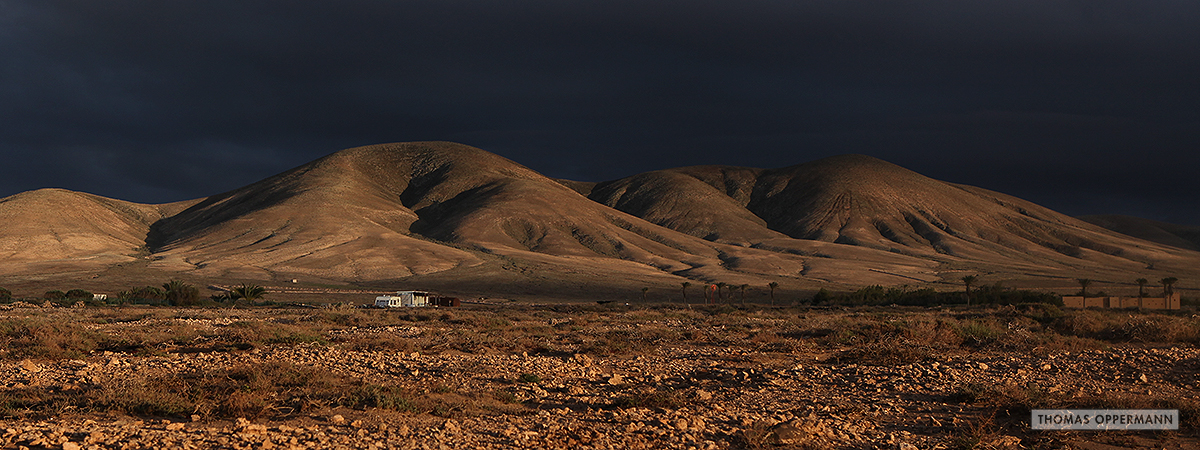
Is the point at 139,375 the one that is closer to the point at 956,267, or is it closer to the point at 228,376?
the point at 228,376

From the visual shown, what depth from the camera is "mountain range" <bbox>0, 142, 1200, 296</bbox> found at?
10969cm

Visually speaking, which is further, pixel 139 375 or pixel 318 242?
pixel 318 242

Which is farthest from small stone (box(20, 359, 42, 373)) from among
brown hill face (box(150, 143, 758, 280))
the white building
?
brown hill face (box(150, 143, 758, 280))

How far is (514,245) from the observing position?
148 m

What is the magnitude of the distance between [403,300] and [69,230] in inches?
4760

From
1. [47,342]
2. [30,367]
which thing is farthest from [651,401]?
[47,342]

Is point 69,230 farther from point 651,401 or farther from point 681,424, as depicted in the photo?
point 681,424

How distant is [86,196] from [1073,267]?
20137 centimetres

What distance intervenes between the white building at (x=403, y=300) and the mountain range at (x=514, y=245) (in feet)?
119

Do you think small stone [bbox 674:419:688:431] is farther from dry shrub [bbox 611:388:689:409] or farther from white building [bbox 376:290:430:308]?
white building [bbox 376:290:430:308]

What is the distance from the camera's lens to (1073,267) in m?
151

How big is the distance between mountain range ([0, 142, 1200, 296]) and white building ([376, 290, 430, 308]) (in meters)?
36.3

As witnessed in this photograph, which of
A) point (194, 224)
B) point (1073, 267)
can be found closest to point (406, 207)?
point (194, 224)

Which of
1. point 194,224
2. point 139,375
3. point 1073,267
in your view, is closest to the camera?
point 139,375
